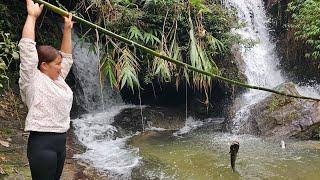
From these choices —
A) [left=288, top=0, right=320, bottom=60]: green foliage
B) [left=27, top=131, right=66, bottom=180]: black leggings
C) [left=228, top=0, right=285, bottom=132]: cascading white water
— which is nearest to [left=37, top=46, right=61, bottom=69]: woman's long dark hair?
[left=27, top=131, right=66, bottom=180]: black leggings

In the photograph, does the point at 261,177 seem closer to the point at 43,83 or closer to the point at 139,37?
the point at 139,37

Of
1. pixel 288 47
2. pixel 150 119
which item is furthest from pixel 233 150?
pixel 288 47

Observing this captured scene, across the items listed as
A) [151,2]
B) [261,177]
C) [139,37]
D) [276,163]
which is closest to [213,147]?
[276,163]

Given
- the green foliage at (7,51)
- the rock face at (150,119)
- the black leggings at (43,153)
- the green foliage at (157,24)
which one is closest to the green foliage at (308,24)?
the green foliage at (157,24)

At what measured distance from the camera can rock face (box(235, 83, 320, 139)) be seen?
8422 millimetres

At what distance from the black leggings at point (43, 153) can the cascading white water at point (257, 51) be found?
846 centimetres

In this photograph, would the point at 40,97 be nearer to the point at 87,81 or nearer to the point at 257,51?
the point at 87,81

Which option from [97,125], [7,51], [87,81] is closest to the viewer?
[7,51]

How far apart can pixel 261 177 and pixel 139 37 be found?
131 inches

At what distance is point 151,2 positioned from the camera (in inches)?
321

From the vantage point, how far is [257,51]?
12492 millimetres

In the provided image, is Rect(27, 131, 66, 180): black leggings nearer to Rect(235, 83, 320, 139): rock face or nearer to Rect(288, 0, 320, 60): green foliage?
Rect(235, 83, 320, 139): rock face

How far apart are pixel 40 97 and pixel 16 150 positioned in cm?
362

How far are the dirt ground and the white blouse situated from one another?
2222 mm
